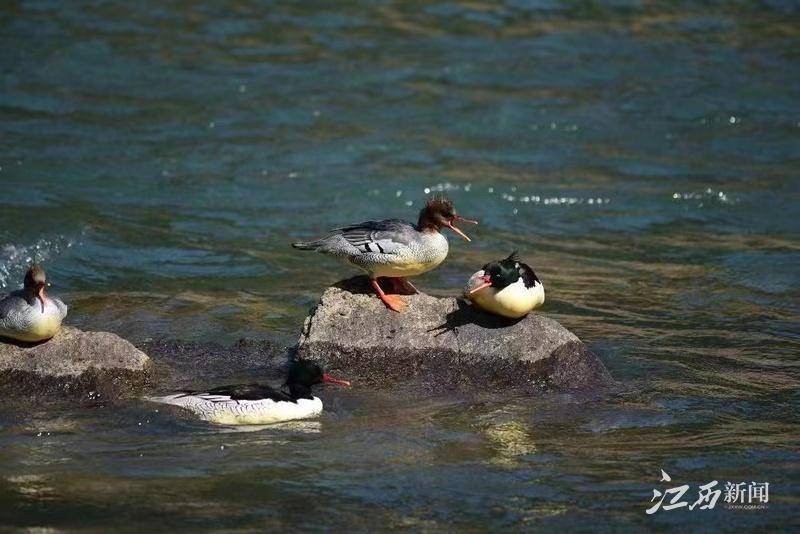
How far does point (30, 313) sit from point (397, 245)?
2368 mm

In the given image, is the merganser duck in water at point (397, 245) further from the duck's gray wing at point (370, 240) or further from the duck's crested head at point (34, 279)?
the duck's crested head at point (34, 279)

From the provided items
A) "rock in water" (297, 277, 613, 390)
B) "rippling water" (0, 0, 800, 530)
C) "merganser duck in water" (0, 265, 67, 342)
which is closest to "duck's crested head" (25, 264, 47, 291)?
"merganser duck in water" (0, 265, 67, 342)

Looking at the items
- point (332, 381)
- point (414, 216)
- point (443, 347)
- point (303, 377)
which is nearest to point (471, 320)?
point (443, 347)

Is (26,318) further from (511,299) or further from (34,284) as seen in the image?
(511,299)

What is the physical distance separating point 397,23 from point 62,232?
36.2 ft

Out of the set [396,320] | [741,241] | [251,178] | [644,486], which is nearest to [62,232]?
[251,178]

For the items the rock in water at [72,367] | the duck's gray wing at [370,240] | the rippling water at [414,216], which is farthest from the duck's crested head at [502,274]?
the rock in water at [72,367]

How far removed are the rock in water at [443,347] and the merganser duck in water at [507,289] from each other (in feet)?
0.61

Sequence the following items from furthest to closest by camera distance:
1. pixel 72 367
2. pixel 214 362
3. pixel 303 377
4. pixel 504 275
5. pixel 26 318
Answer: pixel 214 362, pixel 504 275, pixel 72 367, pixel 26 318, pixel 303 377

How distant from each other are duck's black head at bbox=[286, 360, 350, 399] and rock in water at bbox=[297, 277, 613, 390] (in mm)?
584

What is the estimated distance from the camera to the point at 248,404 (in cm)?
780

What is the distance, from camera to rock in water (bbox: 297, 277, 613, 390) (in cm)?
865

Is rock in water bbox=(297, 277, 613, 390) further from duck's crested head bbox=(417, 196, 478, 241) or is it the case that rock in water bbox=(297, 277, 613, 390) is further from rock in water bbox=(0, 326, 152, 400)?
rock in water bbox=(0, 326, 152, 400)

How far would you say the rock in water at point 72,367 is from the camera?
8289 mm
